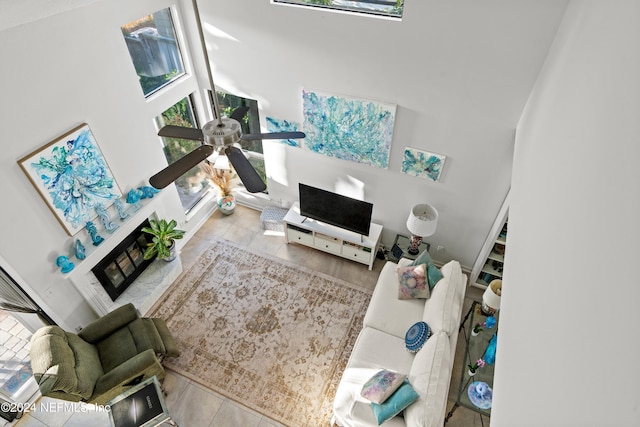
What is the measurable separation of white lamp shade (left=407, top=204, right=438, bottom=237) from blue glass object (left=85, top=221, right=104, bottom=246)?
3.57m

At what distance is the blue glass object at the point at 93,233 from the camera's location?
13.5ft

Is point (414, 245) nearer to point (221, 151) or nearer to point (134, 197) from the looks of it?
point (221, 151)

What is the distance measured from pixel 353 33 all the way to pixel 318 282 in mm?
3170

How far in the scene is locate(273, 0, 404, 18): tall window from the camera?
3748 millimetres

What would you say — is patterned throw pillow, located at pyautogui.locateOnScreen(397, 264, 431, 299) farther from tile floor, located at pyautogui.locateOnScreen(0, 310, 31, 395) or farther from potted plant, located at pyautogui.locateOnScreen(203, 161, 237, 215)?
tile floor, located at pyautogui.locateOnScreen(0, 310, 31, 395)

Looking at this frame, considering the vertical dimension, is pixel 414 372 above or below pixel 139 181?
below

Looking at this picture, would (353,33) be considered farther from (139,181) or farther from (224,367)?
(224,367)

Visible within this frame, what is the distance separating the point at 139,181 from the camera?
4727 millimetres

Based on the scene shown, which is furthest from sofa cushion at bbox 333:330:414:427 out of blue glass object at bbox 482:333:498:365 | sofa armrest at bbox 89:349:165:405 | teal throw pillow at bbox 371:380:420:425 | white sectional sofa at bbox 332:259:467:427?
sofa armrest at bbox 89:349:165:405

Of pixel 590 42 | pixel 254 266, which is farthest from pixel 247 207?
pixel 590 42

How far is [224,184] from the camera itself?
235 inches

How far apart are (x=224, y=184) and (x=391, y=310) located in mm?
3207

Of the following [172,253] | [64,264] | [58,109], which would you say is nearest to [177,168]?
[58,109]

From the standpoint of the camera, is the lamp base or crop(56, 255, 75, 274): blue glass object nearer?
crop(56, 255, 75, 274): blue glass object
